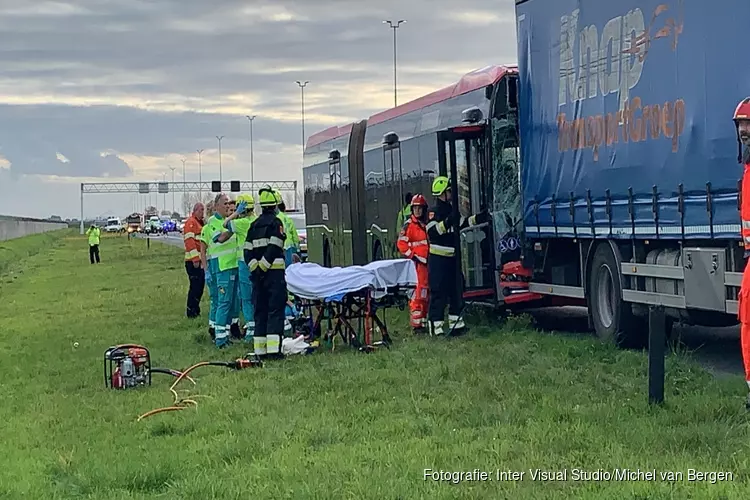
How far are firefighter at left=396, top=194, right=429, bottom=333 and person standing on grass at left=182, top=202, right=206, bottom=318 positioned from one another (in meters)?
4.17

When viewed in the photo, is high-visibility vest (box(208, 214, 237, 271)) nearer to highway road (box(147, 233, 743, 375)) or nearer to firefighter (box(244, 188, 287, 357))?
firefighter (box(244, 188, 287, 357))

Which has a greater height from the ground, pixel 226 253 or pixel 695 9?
pixel 695 9

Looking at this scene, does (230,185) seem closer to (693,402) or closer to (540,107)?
(540,107)

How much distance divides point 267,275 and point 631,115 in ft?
15.0

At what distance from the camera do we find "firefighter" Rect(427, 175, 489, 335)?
49.9 ft

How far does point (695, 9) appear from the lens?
10.9m

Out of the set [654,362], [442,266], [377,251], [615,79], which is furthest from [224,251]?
[654,362]

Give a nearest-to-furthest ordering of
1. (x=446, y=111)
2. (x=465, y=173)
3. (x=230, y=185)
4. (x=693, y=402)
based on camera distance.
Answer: (x=693, y=402) < (x=465, y=173) < (x=446, y=111) < (x=230, y=185)

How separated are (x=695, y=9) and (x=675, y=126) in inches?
45.8

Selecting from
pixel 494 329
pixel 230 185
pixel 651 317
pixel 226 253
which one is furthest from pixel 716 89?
pixel 230 185

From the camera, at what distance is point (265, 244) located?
45.1ft

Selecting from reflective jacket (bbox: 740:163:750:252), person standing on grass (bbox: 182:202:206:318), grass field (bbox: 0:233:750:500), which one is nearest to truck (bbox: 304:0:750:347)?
grass field (bbox: 0:233:750:500)

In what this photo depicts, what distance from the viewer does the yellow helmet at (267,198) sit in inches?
547

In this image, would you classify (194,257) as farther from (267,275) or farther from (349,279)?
(349,279)
